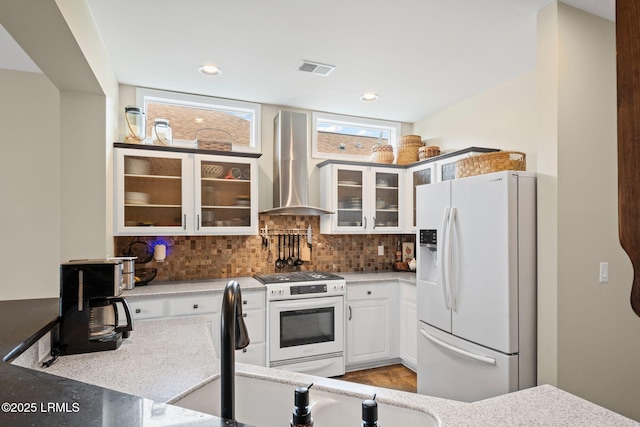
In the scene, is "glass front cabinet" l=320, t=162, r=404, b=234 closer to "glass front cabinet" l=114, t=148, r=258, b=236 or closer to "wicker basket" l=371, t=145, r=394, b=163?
"wicker basket" l=371, t=145, r=394, b=163

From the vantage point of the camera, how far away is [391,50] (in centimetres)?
263

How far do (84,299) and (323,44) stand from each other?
2116mm

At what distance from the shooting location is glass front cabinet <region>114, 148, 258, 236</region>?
312 centimetres

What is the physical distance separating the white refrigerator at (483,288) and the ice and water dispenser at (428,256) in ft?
0.29

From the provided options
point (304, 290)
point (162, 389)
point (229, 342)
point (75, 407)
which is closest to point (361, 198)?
point (304, 290)

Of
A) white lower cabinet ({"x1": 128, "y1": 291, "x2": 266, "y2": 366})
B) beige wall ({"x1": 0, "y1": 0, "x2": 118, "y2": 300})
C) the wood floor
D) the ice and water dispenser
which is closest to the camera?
beige wall ({"x1": 0, "y1": 0, "x2": 118, "y2": 300})

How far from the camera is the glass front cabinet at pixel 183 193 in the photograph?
3121 mm

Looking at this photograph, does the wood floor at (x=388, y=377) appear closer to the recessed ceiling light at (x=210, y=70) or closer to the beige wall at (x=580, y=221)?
the beige wall at (x=580, y=221)

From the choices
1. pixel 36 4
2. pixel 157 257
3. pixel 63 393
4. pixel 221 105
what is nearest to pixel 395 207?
pixel 221 105

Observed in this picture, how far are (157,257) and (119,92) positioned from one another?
155 cm

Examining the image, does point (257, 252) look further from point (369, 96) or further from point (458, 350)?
point (458, 350)

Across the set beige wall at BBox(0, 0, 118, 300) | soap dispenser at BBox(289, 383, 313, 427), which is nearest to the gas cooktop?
beige wall at BBox(0, 0, 118, 300)

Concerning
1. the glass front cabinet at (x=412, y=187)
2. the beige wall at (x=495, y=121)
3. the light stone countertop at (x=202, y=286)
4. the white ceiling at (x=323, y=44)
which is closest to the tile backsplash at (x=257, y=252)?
the light stone countertop at (x=202, y=286)

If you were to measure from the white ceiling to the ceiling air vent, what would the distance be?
0.05 meters
